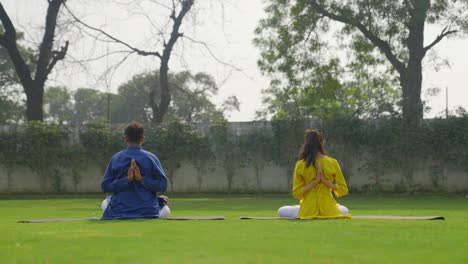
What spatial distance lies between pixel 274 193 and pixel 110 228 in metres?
16.7

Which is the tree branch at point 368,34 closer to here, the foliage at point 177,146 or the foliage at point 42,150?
the foliage at point 177,146

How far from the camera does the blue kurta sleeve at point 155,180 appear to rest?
10289 millimetres

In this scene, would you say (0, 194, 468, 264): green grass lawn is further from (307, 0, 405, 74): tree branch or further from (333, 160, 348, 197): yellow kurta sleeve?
(307, 0, 405, 74): tree branch

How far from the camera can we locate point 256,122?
2575 centimetres

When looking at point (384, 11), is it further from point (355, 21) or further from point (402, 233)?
point (402, 233)

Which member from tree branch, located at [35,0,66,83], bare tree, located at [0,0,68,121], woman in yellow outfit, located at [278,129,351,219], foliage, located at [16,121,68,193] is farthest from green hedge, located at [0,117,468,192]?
woman in yellow outfit, located at [278,129,351,219]

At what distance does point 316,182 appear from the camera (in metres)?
10.3

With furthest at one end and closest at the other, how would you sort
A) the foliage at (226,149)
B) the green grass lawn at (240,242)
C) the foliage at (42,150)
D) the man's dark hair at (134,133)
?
the foliage at (42,150) → the foliage at (226,149) → the man's dark hair at (134,133) → the green grass lawn at (240,242)

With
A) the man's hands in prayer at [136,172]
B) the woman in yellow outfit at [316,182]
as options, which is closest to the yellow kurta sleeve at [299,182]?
the woman in yellow outfit at [316,182]

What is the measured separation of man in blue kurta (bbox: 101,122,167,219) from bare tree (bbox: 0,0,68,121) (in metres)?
19.4

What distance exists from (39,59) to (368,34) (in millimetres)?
12487

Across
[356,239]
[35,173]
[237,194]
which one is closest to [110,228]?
[356,239]

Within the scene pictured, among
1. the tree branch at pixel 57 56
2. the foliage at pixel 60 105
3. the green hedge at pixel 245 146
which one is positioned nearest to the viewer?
the green hedge at pixel 245 146

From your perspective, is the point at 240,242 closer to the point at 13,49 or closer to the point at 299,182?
the point at 299,182
